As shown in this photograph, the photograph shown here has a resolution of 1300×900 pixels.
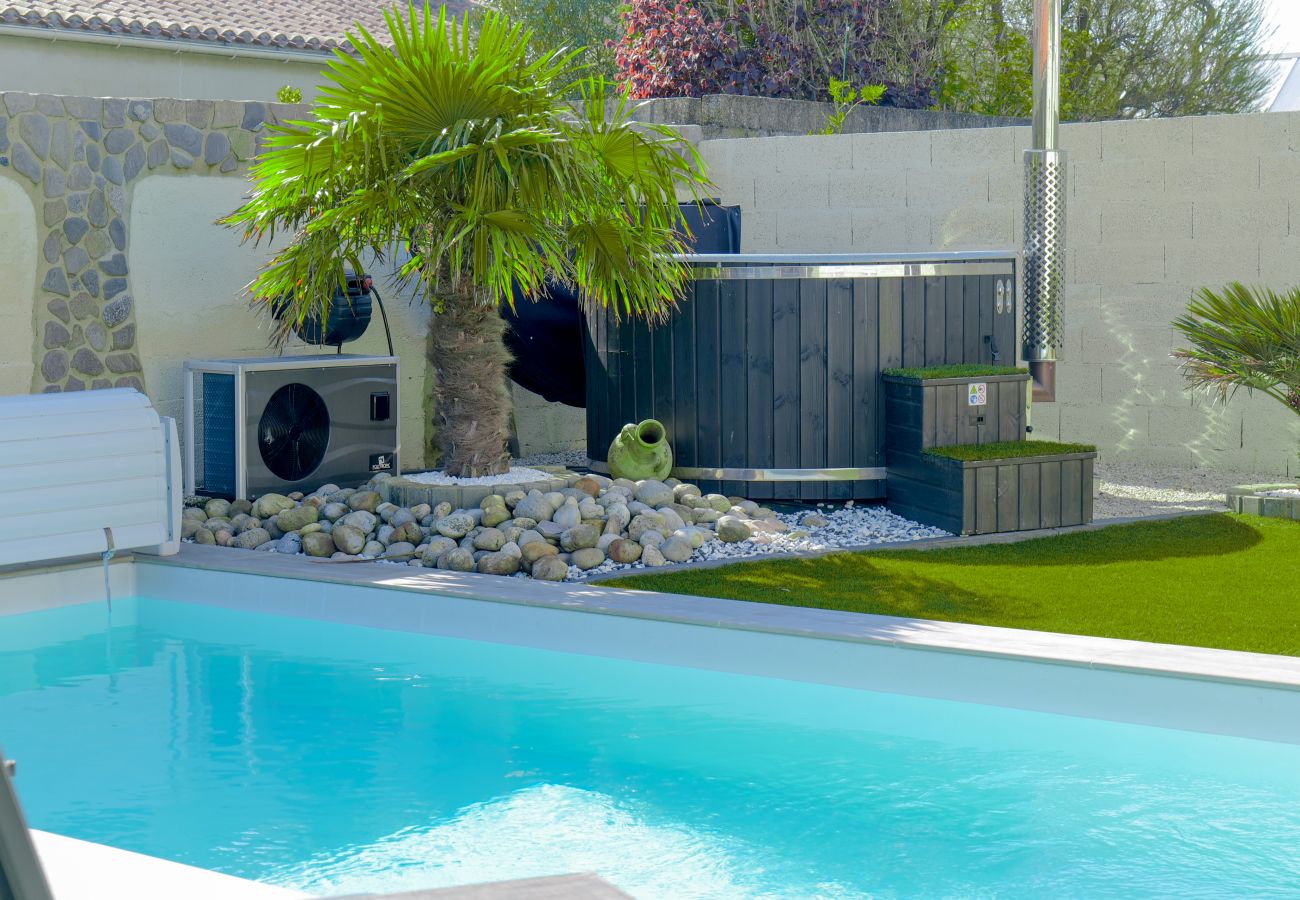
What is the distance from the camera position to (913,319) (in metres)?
8.15

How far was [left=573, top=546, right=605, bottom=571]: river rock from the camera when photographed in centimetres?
677

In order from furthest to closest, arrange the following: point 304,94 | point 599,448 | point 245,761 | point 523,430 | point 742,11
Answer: point 304,94 → point 742,11 → point 523,430 → point 599,448 → point 245,761

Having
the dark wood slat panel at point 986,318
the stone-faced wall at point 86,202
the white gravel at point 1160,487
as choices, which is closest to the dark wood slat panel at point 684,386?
the dark wood slat panel at point 986,318

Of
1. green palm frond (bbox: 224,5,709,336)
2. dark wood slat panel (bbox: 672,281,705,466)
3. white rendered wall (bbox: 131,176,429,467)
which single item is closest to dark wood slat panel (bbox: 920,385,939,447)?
dark wood slat panel (bbox: 672,281,705,466)

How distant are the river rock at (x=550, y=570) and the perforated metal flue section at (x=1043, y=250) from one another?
2.98m

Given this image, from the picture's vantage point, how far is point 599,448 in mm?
8906

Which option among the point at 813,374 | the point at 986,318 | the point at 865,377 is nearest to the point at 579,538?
the point at 813,374

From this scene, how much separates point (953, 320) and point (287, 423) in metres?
3.47

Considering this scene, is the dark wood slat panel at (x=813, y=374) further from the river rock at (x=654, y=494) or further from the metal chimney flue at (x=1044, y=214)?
the metal chimney flue at (x=1044, y=214)

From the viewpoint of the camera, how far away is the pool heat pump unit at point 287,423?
8.10 meters

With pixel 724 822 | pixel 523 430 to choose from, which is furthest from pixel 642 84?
pixel 724 822

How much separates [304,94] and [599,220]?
1166 centimetres

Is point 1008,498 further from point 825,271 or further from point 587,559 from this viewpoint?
point 587,559

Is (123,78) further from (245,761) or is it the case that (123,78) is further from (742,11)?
(245,761)
